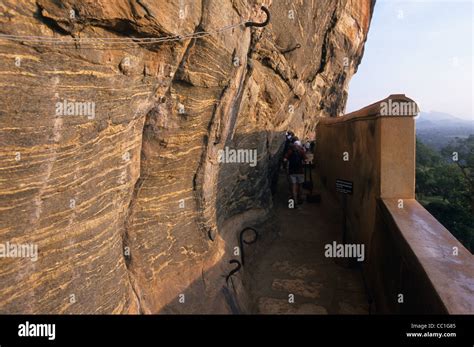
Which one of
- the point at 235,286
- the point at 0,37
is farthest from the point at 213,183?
the point at 0,37

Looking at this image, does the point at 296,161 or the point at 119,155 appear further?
the point at 296,161

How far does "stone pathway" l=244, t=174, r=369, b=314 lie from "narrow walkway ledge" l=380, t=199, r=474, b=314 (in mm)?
1582

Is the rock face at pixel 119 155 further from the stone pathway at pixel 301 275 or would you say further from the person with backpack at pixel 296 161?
the person with backpack at pixel 296 161

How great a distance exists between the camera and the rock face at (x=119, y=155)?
97.0 inches

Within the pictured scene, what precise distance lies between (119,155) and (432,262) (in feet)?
9.59

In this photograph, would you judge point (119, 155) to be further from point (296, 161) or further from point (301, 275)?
point (296, 161)

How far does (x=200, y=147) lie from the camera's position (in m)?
4.82

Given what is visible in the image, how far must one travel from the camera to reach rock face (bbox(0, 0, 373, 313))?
8.08 feet

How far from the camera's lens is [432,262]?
3.15 m

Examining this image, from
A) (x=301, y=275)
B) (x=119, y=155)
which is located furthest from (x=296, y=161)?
(x=119, y=155)

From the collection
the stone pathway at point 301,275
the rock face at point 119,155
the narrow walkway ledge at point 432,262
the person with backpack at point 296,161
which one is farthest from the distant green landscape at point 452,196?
the rock face at point 119,155

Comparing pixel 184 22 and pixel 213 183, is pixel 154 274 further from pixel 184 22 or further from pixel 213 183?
pixel 184 22

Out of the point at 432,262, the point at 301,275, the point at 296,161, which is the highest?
the point at 296,161

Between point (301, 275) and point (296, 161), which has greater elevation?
point (296, 161)
